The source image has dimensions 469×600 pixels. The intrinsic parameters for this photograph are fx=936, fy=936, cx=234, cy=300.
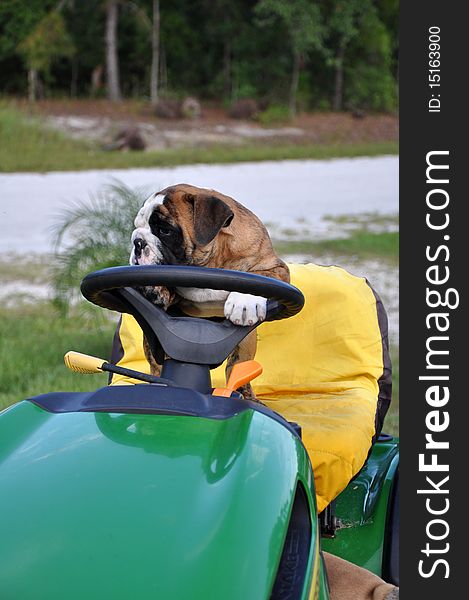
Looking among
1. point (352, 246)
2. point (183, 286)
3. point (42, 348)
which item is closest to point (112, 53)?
point (352, 246)

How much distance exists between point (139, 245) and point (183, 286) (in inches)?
22.8

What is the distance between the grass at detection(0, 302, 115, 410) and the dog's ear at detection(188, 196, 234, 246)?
6.63 feet

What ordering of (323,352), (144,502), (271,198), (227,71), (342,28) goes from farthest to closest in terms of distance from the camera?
(227,71) < (342,28) < (271,198) < (323,352) < (144,502)

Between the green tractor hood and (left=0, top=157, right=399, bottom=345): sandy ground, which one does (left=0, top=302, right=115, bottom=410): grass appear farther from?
the green tractor hood

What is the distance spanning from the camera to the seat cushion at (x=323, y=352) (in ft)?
8.41

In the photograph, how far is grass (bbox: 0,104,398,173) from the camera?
13.7 metres

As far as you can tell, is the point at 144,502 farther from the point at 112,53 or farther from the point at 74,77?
the point at 74,77

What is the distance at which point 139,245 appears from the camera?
7.51 feet

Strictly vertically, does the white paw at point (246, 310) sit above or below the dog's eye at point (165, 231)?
below

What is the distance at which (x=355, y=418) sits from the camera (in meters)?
2.32

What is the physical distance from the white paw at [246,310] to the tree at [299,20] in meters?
21.0

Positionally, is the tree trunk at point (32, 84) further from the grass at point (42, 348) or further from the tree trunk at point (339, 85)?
the grass at point (42, 348)

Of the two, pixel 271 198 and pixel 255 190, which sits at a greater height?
pixel 255 190

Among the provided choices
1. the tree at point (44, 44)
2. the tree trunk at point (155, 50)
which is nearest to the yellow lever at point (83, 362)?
the tree at point (44, 44)
